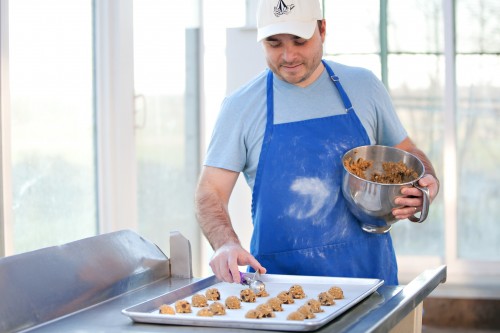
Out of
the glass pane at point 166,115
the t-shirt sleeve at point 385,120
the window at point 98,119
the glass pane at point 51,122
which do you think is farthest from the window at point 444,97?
the t-shirt sleeve at point 385,120

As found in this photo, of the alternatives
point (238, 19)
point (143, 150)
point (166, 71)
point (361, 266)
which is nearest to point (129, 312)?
point (361, 266)

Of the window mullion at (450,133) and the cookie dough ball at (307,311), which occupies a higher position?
the window mullion at (450,133)

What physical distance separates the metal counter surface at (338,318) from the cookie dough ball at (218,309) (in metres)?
0.11

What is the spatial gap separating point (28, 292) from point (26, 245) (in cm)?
173

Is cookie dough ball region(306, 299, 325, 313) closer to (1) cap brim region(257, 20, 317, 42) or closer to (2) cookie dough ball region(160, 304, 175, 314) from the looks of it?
(2) cookie dough ball region(160, 304, 175, 314)

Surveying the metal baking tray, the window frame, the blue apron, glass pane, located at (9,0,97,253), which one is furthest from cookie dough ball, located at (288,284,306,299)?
the window frame

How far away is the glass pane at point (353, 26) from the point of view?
16.1 feet

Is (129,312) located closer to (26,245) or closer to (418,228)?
(26,245)

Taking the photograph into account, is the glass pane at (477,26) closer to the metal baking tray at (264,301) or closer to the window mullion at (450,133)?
the window mullion at (450,133)

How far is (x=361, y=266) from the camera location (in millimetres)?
2445

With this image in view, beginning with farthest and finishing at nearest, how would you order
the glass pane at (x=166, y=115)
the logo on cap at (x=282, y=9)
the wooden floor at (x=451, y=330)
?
the wooden floor at (x=451, y=330)
the glass pane at (x=166, y=115)
the logo on cap at (x=282, y=9)

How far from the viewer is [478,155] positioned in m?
4.86

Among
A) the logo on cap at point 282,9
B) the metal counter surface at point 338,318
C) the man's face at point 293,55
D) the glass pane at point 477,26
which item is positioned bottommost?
the metal counter surface at point 338,318

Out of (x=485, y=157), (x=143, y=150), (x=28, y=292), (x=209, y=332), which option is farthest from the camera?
(x=485, y=157)
